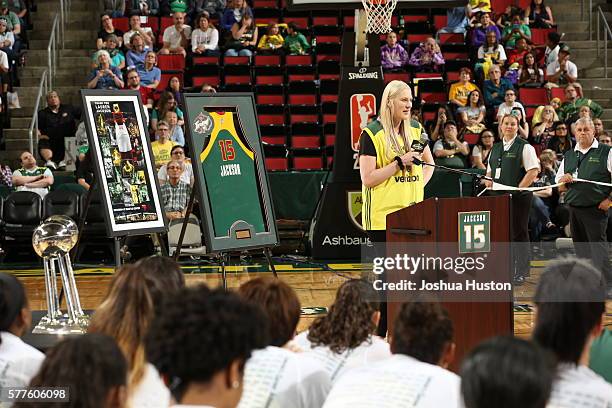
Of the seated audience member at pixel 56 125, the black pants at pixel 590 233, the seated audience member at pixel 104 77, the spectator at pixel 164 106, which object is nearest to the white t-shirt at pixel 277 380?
the black pants at pixel 590 233

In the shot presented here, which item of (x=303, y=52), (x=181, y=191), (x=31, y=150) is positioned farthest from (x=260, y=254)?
(x=303, y=52)

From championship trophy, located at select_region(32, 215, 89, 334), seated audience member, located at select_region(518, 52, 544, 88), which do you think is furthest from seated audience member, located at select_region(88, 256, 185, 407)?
seated audience member, located at select_region(518, 52, 544, 88)

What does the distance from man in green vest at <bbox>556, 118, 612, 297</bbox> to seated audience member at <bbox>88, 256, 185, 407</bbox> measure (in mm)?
6539

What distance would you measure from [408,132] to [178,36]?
1112 cm

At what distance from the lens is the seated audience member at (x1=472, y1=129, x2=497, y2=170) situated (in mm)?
13680

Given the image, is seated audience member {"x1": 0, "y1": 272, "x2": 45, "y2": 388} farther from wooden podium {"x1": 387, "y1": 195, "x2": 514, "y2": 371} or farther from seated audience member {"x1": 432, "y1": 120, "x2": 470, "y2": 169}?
seated audience member {"x1": 432, "y1": 120, "x2": 470, "y2": 169}

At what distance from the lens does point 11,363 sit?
3.63 metres

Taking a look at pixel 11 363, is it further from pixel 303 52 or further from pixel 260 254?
pixel 303 52

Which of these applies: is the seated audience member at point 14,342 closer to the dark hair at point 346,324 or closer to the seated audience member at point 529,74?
the dark hair at point 346,324

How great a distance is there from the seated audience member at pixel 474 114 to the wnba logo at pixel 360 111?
4.17 metres

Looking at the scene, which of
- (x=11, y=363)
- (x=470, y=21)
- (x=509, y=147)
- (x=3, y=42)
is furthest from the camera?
(x=470, y=21)

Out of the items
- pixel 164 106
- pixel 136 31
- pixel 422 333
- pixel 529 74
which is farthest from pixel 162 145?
pixel 422 333

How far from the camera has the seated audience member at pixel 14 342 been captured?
3.61m

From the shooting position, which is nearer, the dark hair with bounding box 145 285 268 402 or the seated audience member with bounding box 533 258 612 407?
the dark hair with bounding box 145 285 268 402
